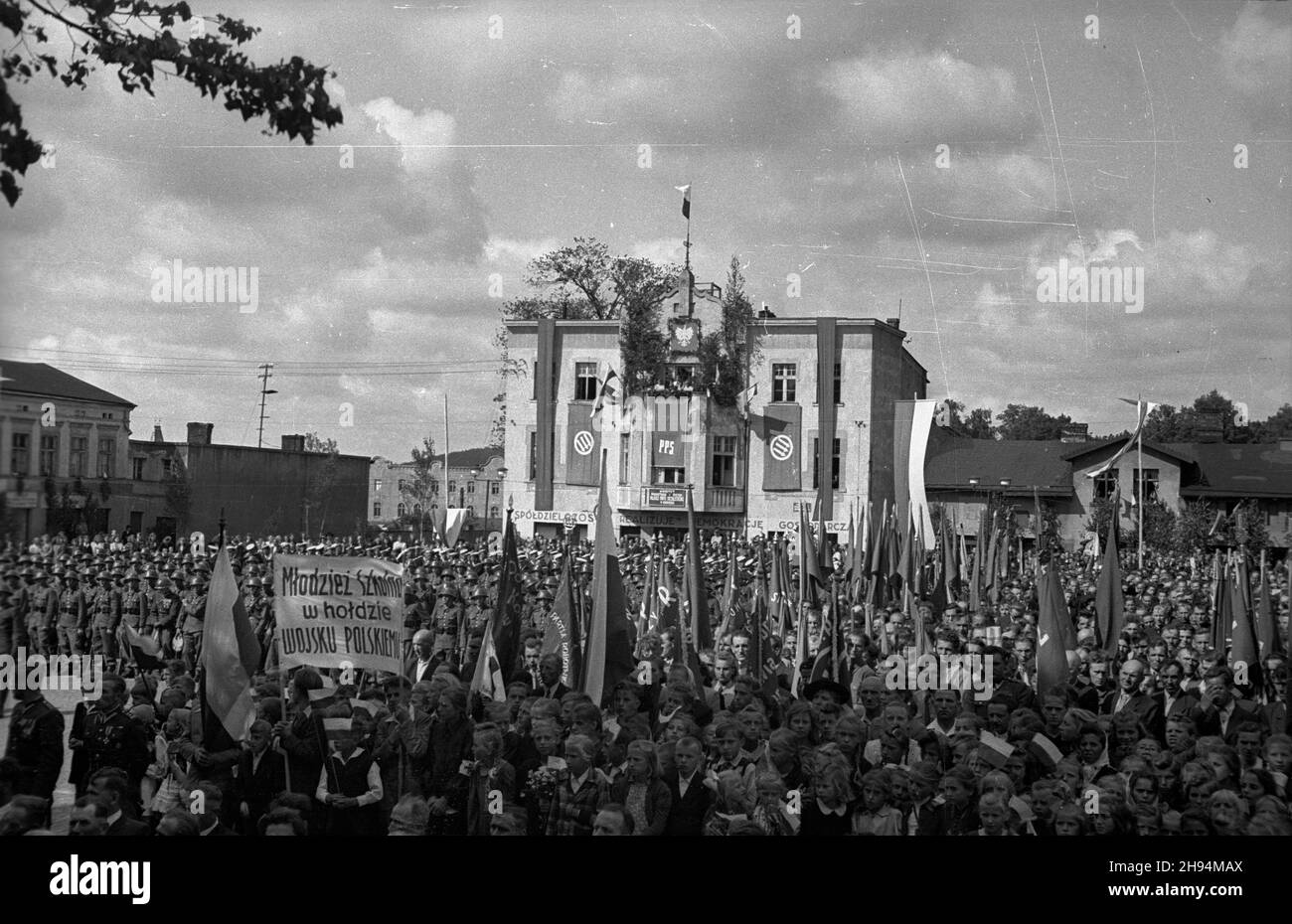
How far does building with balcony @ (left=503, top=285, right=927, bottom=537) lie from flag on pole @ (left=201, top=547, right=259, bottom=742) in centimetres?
2615

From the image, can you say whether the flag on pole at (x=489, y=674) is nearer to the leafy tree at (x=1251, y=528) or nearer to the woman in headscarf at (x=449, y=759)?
the woman in headscarf at (x=449, y=759)

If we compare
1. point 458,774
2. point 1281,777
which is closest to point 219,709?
point 458,774

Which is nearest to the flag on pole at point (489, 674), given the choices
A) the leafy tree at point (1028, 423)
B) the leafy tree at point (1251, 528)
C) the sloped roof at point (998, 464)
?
the leafy tree at point (1251, 528)

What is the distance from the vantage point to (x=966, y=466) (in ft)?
140

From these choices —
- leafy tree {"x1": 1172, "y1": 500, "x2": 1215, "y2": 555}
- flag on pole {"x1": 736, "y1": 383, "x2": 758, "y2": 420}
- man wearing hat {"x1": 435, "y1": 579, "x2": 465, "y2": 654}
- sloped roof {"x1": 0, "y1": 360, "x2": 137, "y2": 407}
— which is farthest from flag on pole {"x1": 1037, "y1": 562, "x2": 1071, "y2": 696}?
flag on pole {"x1": 736, "y1": 383, "x2": 758, "y2": 420}

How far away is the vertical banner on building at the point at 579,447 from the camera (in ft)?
117

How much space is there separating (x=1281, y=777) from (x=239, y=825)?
559 cm

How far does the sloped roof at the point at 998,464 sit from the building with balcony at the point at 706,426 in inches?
198

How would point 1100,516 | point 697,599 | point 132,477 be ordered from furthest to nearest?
point 1100,516, point 132,477, point 697,599

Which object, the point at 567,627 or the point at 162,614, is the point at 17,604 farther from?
the point at 567,627

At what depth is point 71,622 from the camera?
15578 mm

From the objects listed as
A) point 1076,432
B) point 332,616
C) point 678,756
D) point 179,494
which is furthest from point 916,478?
point 1076,432

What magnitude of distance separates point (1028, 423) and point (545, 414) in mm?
43136
